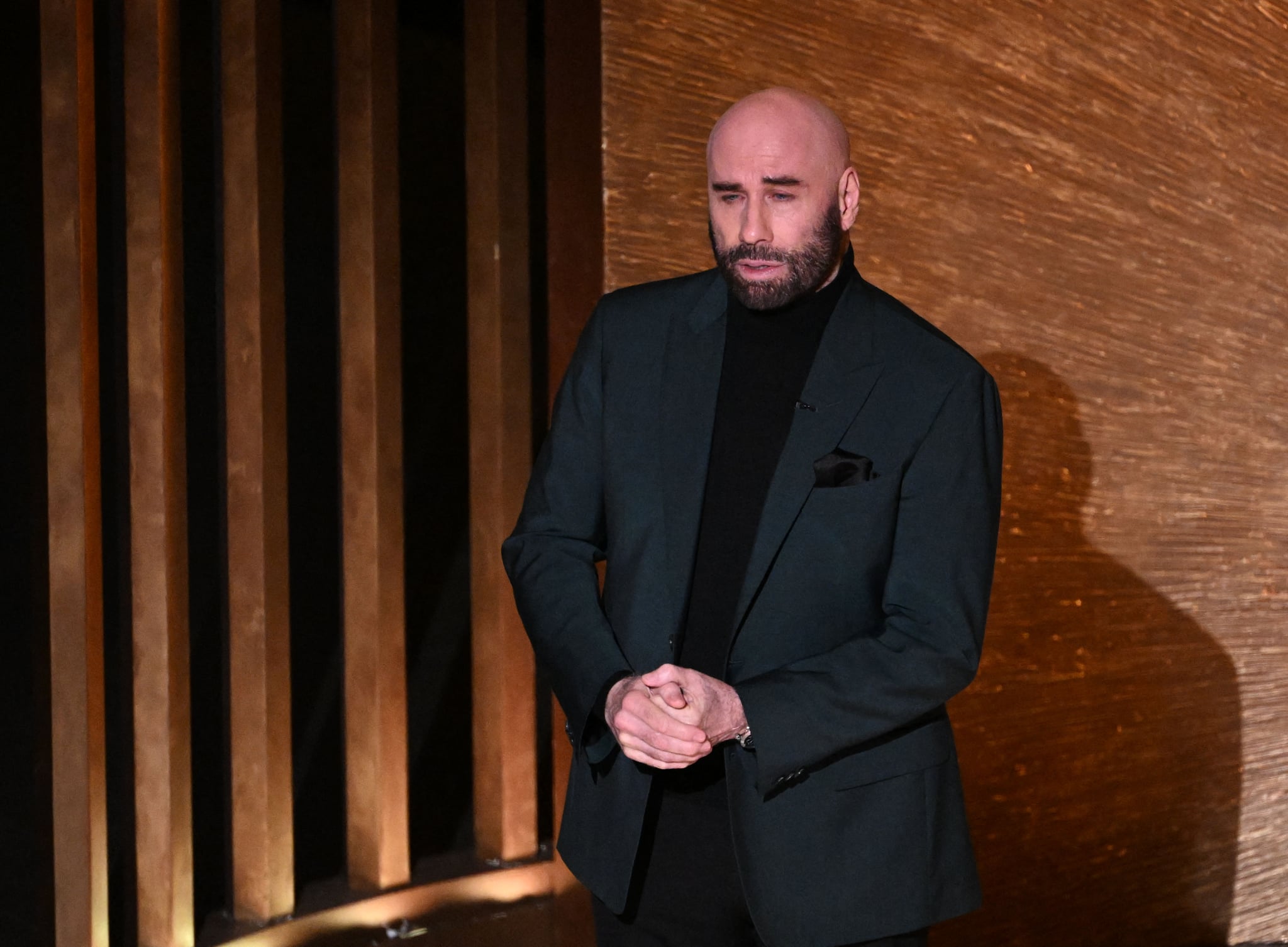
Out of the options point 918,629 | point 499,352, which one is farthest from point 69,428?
point 918,629

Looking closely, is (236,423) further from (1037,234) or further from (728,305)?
(1037,234)

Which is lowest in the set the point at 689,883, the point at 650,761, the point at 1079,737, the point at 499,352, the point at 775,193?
the point at 1079,737

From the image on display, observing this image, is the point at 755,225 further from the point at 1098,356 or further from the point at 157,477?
the point at 1098,356

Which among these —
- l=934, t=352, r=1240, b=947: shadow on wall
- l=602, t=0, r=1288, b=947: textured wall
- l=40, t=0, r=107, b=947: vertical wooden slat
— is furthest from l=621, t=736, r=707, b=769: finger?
l=934, t=352, r=1240, b=947: shadow on wall

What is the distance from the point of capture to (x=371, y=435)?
222cm

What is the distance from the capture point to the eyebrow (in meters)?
1.34

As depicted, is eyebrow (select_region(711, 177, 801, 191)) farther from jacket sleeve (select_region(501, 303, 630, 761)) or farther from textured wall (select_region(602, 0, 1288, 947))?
textured wall (select_region(602, 0, 1288, 947))

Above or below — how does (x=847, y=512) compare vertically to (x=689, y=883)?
above

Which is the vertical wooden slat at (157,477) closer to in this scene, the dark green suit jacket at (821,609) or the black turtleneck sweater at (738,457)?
the dark green suit jacket at (821,609)

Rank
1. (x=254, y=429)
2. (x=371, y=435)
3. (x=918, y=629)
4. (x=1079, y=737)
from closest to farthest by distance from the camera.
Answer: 1. (x=918, y=629)
2. (x=254, y=429)
3. (x=371, y=435)
4. (x=1079, y=737)

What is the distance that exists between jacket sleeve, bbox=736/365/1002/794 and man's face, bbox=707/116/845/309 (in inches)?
8.2

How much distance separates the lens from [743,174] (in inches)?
52.9

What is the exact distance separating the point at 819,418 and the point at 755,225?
0.69 ft

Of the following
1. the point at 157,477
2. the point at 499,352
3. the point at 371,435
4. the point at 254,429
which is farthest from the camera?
the point at 499,352
